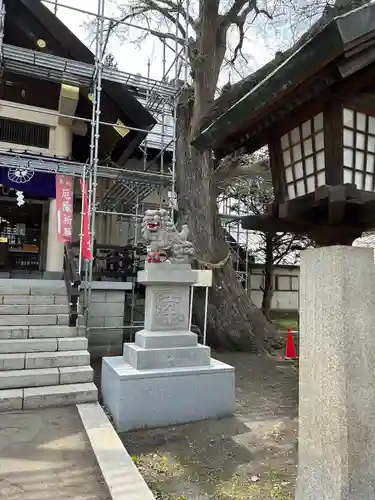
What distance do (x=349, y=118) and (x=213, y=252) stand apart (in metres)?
8.61

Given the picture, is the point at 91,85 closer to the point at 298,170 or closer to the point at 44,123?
the point at 44,123

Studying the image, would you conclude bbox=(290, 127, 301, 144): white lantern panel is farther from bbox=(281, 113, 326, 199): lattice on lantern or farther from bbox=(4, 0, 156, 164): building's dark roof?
bbox=(4, 0, 156, 164): building's dark roof

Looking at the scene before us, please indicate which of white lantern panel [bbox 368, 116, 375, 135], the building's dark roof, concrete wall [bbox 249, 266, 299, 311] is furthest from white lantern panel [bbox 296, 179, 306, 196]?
concrete wall [bbox 249, 266, 299, 311]

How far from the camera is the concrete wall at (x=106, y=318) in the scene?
363 inches

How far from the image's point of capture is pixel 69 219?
975 centimetres

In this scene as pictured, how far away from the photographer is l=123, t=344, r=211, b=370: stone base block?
552cm

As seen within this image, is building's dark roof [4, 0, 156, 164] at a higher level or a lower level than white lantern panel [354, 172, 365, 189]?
higher

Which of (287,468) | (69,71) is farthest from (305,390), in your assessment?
(69,71)

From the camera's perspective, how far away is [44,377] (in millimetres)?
5844

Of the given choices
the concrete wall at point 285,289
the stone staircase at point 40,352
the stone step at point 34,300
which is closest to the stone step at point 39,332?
the stone staircase at point 40,352

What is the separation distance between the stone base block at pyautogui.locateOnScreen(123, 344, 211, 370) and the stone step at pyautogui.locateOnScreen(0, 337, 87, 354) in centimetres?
126

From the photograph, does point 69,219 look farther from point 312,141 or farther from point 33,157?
point 312,141

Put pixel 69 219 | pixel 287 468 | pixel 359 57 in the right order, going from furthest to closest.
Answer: pixel 69 219, pixel 287 468, pixel 359 57

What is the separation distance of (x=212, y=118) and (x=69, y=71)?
7.70 m
